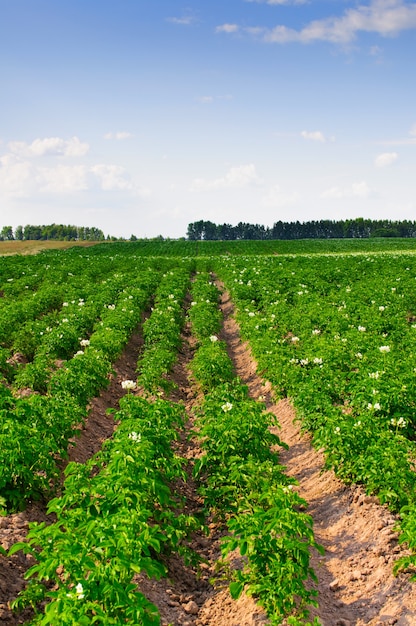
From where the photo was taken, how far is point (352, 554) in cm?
592

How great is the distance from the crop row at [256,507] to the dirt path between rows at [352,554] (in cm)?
25

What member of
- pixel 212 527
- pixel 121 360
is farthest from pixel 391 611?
pixel 121 360

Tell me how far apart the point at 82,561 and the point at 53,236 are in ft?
554

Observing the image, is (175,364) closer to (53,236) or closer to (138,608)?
(138,608)

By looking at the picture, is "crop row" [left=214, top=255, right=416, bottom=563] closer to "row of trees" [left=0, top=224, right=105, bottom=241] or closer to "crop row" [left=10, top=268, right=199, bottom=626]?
"crop row" [left=10, top=268, right=199, bottom=626]

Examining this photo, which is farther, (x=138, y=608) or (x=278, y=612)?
(x=278, y=612)

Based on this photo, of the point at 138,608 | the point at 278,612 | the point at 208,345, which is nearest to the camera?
the point at 138,608

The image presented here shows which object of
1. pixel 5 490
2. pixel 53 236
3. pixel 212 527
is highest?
pixel 53 236

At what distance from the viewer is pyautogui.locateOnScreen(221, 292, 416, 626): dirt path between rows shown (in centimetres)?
502

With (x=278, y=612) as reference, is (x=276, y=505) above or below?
above

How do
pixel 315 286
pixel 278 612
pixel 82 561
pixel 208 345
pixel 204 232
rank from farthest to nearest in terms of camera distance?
pixel 204 232 < pixel 315 286 < pixel 208 345 < pixel 278 612 < pixel 82 561

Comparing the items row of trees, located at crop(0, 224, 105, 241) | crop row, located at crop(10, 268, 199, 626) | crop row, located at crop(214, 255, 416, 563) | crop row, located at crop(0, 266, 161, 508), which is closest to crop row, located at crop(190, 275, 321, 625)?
crop row, located at crop(10, 268, 199, 626)

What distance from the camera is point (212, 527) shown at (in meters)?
6.69

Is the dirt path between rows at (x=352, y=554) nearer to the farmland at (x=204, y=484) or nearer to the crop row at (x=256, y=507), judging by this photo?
the farmland at (x=204, y=484)
